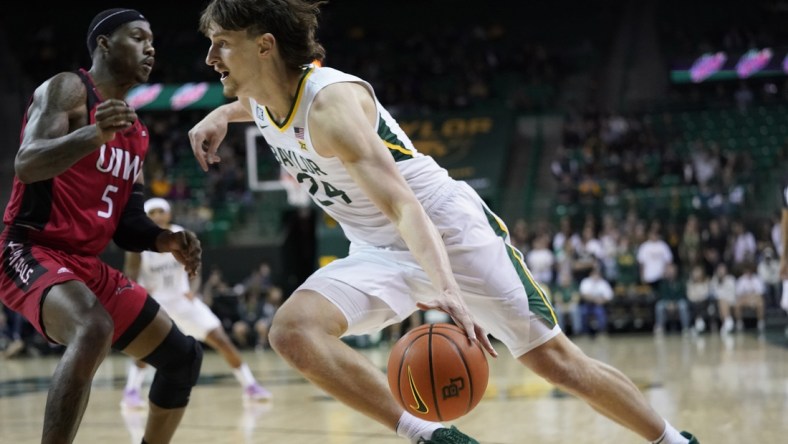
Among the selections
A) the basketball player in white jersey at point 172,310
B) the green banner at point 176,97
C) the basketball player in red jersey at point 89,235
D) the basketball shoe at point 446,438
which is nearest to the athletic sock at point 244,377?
the basketball player in white jersey at point 172,310

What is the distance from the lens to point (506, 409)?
7.20m

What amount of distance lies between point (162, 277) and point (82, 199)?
16.9 ft

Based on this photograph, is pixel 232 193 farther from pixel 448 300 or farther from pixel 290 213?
pixel 448 300

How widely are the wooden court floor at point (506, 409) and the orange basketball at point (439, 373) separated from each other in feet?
6.46

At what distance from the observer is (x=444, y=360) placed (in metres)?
3.65

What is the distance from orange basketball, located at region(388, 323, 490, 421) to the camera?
3.64 m

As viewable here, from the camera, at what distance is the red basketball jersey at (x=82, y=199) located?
4.19 meters

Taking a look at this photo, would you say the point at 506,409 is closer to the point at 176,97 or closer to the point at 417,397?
the point at 417,397

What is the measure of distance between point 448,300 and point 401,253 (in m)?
0.76

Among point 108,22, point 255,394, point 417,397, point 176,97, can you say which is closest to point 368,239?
point 417,397

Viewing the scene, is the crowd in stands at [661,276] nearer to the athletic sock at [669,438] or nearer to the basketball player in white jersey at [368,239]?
the athletic sock at [669,438]

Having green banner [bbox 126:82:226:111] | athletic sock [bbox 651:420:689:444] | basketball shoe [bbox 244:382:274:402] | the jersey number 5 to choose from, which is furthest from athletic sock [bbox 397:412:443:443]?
green banner [bbox 126:82:226:111]

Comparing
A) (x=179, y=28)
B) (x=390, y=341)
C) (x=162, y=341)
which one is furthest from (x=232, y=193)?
(x=162, y=341)

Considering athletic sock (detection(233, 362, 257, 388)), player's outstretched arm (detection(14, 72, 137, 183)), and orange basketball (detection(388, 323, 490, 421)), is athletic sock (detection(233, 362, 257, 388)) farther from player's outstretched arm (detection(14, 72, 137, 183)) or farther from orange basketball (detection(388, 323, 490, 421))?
orange basketball (detection(388, 323, 490, 421))
